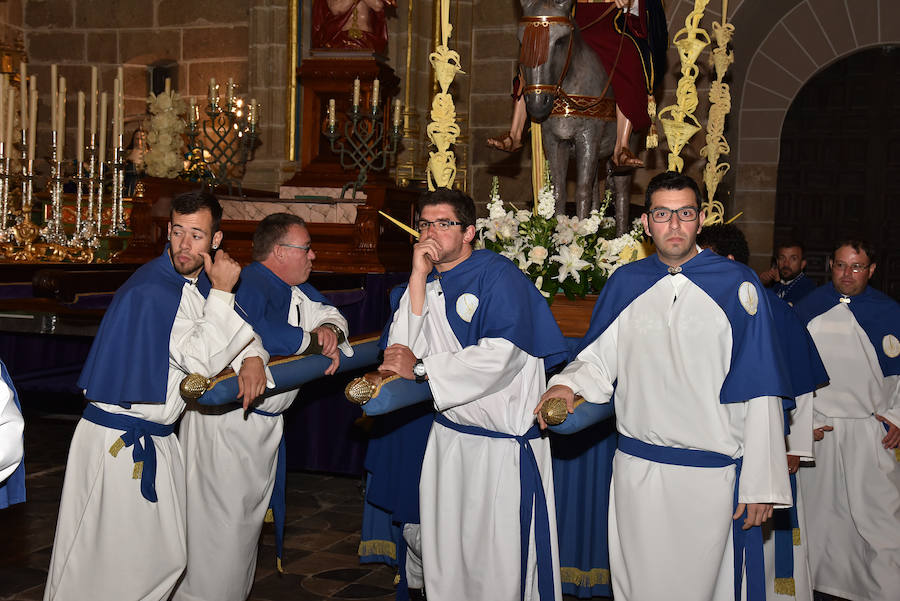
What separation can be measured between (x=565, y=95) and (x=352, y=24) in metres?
6.04

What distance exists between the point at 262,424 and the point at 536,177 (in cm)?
220

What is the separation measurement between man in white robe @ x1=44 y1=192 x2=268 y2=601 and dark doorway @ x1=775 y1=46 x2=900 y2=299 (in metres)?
10.2

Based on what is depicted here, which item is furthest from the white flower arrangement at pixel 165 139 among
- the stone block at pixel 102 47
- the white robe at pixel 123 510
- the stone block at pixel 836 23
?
the stone block at pixel 836 23

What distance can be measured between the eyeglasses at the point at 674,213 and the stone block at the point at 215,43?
10.4 m

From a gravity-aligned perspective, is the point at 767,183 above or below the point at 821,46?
below

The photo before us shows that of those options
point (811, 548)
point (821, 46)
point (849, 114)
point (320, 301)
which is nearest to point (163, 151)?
point (320, 301)

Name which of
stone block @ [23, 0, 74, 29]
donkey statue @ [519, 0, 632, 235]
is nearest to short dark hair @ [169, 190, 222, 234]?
donkey statue @ [519, 0, 632, 235]

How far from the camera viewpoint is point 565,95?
529 centimetres

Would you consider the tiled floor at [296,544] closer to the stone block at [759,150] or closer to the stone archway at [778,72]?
the stone archway at [778,72]

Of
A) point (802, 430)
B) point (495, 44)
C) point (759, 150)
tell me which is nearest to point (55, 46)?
point (495, 44)

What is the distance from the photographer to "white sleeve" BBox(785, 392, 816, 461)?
4.11m

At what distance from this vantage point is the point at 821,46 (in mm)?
11617

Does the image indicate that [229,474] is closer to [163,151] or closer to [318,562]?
[318,562]

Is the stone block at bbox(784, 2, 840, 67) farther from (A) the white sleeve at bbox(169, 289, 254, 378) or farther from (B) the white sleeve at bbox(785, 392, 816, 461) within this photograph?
(A) the white sleeve at bbox(169, 289, 254, 378)
